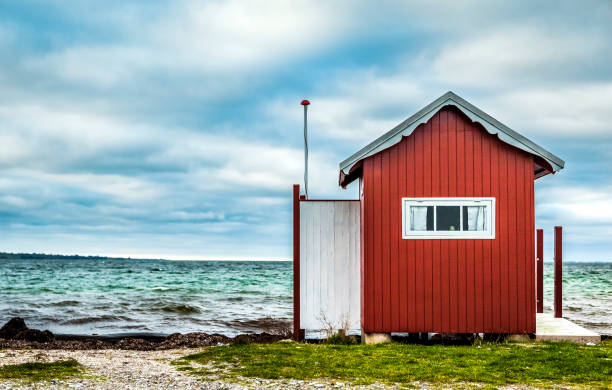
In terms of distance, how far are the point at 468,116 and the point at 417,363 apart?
4973 mm

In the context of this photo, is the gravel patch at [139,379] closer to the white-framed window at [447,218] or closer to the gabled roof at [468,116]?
the white-framed window at [447,218]

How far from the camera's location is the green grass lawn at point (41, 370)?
359 inches

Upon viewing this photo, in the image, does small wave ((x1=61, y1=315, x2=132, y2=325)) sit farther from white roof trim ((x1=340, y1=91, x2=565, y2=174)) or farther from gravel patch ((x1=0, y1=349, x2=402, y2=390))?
white roof trim ((x1=340, y1=91, x2=565, y2=174))

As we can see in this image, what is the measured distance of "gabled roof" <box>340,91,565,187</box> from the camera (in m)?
11.6

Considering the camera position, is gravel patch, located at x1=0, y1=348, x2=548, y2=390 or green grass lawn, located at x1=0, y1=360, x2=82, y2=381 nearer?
gravel patch, located at x1=0, y1=348, x2=548, y2=390

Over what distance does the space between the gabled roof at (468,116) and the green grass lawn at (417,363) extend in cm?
371

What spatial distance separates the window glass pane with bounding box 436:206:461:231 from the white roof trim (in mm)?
1641

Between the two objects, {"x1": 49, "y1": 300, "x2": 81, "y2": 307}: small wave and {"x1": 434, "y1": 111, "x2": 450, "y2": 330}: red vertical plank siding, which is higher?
{"x1": 434, "y1": 111, "x2": 450, "y2": 330}: red vertical plank siding

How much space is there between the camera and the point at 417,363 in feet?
31.8

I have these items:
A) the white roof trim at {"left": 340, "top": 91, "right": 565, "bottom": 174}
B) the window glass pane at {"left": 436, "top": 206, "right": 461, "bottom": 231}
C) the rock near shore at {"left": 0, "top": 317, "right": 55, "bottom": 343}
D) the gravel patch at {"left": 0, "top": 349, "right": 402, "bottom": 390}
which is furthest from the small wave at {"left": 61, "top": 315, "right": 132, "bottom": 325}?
the window glass pane at {"left": 436, "top": 206, "right": 461, "bottom": 231}

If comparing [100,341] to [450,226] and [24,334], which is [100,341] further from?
[450,226]

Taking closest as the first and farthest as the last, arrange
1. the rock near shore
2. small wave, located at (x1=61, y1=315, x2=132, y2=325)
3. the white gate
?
the white gate, the rock near shore, small wave, located at (x1=61, y1=315, x2=132, y2=325)

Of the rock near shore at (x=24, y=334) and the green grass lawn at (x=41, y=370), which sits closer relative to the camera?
the green grass lawn at (x=41, y=370)

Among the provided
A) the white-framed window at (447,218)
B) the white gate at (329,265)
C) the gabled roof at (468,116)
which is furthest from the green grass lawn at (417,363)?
the gabled roof at (468,116)
